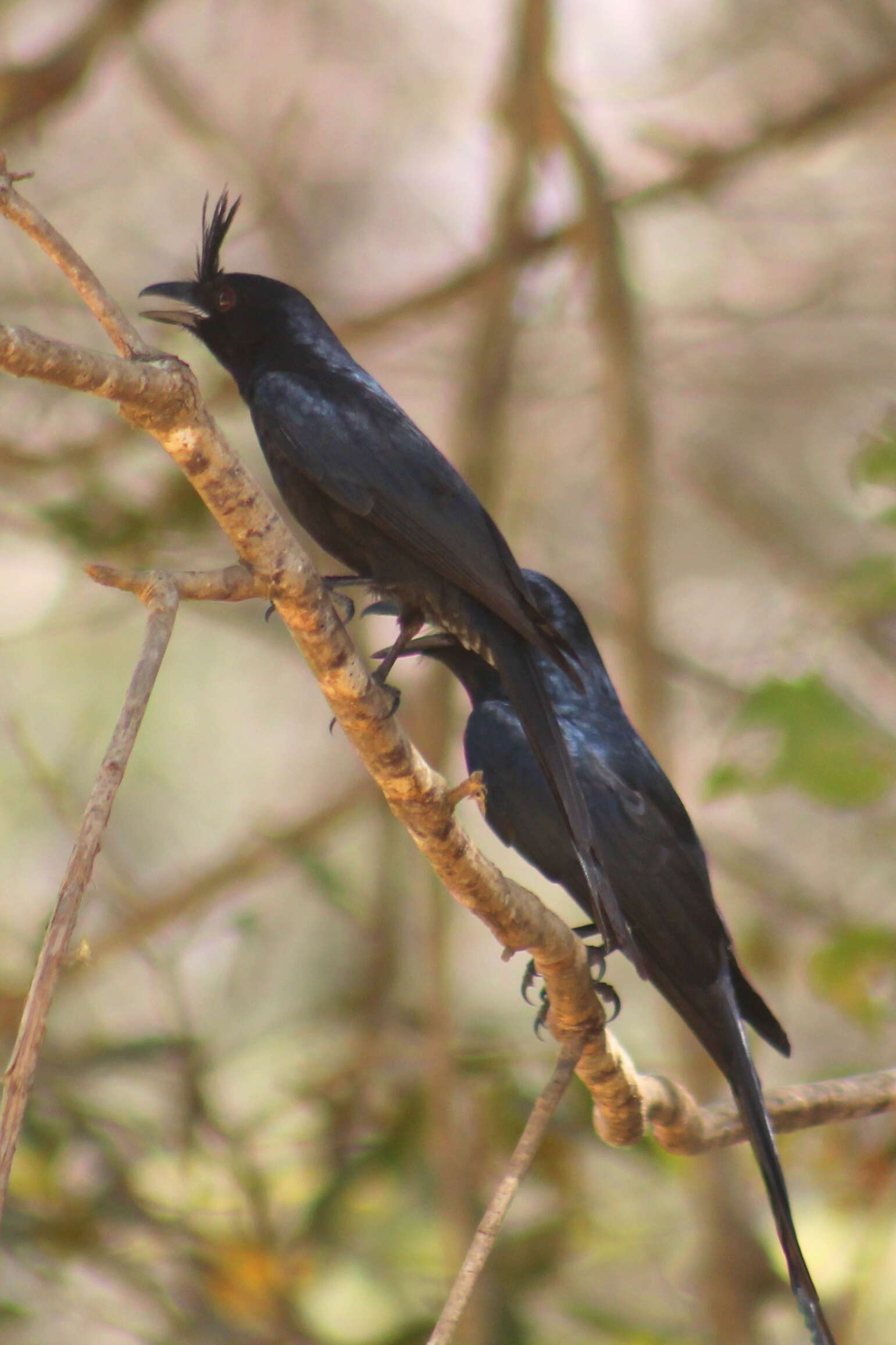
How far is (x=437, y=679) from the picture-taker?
4.62m

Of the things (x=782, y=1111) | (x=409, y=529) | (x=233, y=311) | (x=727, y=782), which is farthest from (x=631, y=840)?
(x=233, y=311)

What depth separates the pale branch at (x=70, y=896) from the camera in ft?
3.79

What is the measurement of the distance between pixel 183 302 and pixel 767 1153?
2049 mm

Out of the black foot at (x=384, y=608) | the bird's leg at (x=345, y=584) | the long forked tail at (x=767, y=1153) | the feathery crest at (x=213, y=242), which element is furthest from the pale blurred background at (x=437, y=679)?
the feathery crest at (x=213, y=242)

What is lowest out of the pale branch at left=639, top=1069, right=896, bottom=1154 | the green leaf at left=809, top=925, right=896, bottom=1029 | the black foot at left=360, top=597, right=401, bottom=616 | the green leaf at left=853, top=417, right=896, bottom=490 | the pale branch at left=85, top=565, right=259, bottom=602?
the pale branch at left=639, top=1069, right=896, bottom=1154

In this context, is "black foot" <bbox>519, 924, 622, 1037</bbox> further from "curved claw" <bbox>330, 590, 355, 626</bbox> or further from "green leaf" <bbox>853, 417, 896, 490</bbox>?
"green leaf" <bbox>853, 417, 896, 490</bbox>

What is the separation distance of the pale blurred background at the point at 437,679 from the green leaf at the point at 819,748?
11 millimetres

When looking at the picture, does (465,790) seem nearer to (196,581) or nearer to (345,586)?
(196,581)

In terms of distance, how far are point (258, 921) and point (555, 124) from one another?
2.68 metres

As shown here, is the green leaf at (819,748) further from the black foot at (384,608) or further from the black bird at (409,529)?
the black foot at (384,608)

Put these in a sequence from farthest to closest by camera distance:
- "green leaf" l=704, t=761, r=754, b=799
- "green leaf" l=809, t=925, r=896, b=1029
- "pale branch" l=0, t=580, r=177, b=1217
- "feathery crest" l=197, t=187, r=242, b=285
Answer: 1. "green leaf" l=809, t=925, r=896, b=1029
2. "green leaf" l=704, t=761, r=754, b=799
3. "feathery crest" l=197, t=187, r=242, b=285
4. "pale branch" l=0, t=580, r=177, b=1217

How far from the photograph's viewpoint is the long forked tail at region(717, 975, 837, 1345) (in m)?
2.30

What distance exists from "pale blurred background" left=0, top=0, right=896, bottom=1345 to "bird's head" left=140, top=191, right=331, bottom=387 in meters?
1.22

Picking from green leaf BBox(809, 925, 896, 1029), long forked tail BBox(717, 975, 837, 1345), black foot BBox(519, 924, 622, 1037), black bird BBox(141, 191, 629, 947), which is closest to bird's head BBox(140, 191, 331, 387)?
black bird BBox(141, 191, 629, 947)
